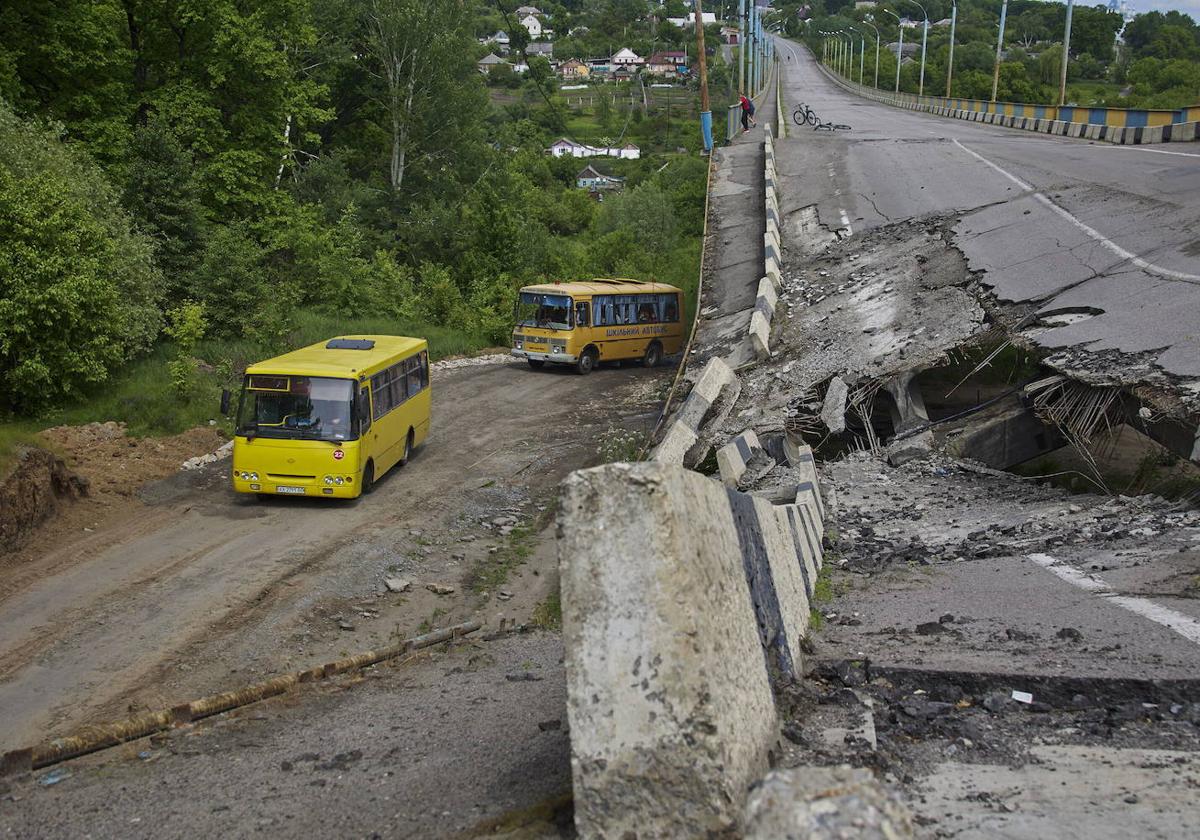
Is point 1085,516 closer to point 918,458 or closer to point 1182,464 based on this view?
point 1182,464

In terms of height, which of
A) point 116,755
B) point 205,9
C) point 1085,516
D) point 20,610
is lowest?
point 20,610

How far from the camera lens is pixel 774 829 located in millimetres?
3041

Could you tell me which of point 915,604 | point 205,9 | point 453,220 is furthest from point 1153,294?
point 453,220

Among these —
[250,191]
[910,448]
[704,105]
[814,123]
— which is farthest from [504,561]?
[814,123]

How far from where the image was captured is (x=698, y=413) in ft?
53.0

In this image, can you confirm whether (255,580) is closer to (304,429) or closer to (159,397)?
(304,429)

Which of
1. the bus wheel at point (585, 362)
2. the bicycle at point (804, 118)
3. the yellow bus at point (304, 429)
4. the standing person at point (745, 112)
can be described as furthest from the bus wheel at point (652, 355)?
the bicycle at point (804, 118)

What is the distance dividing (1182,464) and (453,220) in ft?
121

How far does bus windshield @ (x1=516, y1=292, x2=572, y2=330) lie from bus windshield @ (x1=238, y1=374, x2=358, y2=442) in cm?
1375

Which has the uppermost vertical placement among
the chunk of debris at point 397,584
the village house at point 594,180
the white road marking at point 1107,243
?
the white road marking at point 1107,243

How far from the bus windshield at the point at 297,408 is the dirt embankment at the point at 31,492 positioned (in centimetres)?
265

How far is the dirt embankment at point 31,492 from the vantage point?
585 inches

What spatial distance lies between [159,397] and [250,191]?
1526 centimetres

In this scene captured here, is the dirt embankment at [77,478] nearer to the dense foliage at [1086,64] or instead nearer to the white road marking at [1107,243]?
the white road marking at [1107,243]
